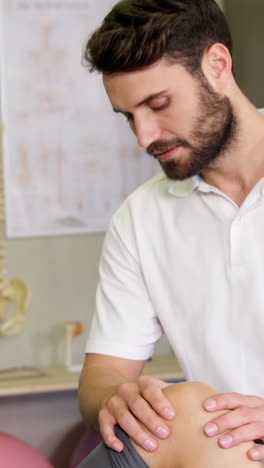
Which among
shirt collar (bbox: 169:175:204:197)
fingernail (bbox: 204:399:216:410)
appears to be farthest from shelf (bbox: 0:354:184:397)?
Answer: fingernail (bbox: 204:399:216:410)

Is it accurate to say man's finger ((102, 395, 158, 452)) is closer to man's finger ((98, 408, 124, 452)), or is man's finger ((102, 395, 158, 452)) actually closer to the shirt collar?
man's finger ((98, 408, 124, 452))

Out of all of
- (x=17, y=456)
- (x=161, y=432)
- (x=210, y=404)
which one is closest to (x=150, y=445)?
(x=161, y=432)

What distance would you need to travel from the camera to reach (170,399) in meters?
1.51

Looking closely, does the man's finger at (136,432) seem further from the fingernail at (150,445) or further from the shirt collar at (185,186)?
the shirt collar at (185,186)

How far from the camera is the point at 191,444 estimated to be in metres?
1.47

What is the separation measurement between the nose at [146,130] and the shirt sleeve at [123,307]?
32 cm

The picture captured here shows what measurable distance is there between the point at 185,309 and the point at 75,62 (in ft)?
6.02

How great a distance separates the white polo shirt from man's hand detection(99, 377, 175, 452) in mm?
306

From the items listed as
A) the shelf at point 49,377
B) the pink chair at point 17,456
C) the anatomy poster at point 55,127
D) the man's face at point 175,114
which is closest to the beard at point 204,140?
the man's face at point 175,114

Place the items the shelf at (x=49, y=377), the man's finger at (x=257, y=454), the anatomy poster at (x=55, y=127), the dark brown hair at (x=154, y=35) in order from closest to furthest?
1. the man's finger at (x=257, y=454)
2. the dark brown hair at (x=154, y=35)
3. the shelf at (x=49, y=377)
4. the anatomy poster at (x=55, y=127)

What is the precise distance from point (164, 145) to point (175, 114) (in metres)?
0.07

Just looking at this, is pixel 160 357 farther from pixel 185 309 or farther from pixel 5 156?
pixel 185 309

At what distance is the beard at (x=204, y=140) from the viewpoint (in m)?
1.76

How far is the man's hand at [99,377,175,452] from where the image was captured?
4.87 feet
